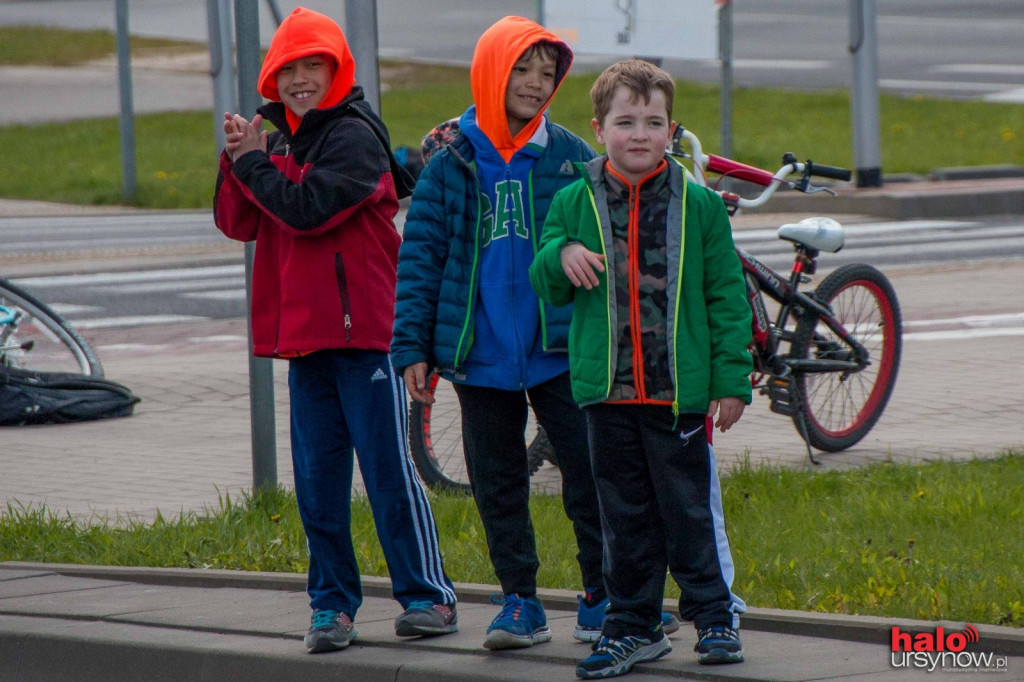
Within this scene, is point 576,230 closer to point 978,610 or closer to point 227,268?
point 978,610

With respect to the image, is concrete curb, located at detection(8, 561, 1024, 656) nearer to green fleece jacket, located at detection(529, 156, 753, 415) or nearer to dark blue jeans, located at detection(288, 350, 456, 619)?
dark blue jeans, located at detection(288, 350, 456, 619)

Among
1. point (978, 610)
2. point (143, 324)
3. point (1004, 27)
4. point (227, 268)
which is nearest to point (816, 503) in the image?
point (978, 610)

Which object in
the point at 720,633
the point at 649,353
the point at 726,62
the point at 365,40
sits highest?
the point at 726,62

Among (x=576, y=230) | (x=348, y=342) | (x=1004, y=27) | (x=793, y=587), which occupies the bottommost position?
(x=793, y=587)

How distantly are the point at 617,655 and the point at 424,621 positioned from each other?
25.7 inches

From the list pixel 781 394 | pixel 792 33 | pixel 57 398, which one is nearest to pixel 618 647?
pixel 781 394

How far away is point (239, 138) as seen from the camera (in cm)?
A: 458

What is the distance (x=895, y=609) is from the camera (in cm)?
448

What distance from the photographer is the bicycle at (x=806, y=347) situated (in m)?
6.72

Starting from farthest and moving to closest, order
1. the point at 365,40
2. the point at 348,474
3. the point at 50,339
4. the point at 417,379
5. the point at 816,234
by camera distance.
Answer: the point at 50,339 → the point at 365,40 → the point at 816,234 → the point at 348,474 → the point at 417,379

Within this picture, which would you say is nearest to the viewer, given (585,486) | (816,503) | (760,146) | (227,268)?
(585,486)

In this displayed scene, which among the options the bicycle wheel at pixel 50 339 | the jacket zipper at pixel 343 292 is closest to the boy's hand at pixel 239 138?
the jacket zipper at pixel 343 292

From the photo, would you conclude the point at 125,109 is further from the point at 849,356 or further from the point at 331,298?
the point at 331,298

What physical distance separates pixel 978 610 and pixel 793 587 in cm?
60
